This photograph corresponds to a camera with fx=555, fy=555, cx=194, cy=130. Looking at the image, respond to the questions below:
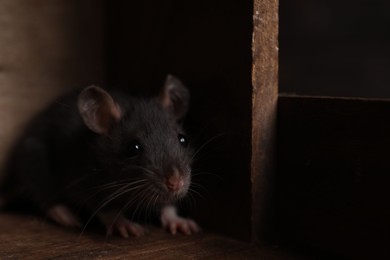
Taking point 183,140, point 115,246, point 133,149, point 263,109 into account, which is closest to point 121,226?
point 115,246

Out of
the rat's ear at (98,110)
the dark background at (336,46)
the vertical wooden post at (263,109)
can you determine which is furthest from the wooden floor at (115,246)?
the dark background at (336,46)

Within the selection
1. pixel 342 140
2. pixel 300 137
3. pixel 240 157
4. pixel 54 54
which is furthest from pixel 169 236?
pixel 54 54

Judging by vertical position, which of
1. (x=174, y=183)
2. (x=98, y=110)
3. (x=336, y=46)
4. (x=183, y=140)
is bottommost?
(x=174, y=183)

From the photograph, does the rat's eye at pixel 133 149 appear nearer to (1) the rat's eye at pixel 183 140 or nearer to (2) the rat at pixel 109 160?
(2) the rat at pixel 109 160

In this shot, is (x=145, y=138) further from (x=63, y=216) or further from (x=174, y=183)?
(x=63, y=216)

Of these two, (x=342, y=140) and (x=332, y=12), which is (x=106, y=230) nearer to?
(x=342, y=140)

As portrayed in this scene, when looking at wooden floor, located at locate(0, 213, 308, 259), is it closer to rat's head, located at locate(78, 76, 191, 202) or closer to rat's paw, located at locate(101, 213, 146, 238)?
rat's paw, located at locate(101, 213, 146, 238)

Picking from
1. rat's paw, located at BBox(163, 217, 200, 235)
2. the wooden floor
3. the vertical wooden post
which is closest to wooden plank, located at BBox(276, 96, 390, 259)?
the vertical wooden post
